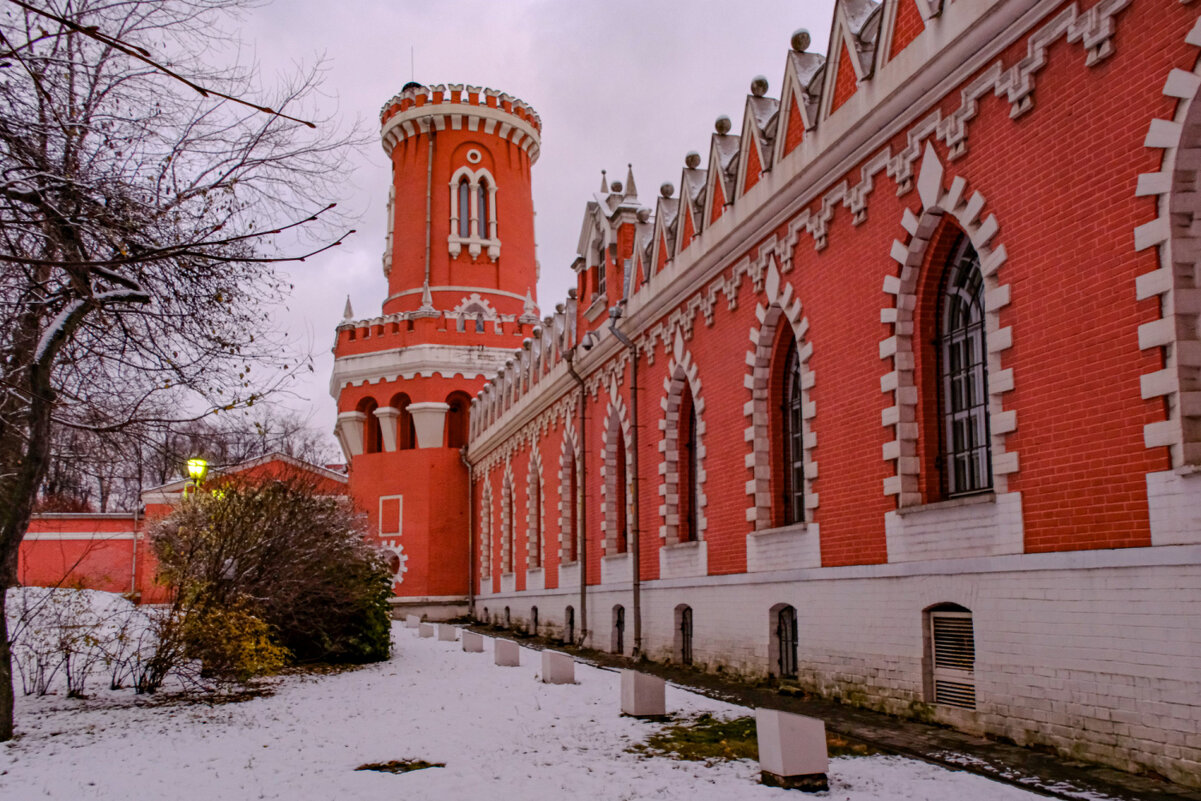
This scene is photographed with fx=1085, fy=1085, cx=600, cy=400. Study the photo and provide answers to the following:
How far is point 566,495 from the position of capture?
2738cm

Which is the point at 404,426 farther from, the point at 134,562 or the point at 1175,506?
the point at 1175,506

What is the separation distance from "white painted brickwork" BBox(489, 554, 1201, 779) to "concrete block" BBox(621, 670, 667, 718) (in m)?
2.50

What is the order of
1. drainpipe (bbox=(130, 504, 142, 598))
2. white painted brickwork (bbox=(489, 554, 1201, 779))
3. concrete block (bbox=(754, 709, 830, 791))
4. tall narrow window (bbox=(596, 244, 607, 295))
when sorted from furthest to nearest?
drainpipe (bbox=(130, 504, 142, 598)) → tall narrow window (bbox=(596, 244, 607, 295)) → white painted brickwork (bbox=(489, 554, 1201, 779)) → concrete block (bbox=(754, 709, 830, 791))

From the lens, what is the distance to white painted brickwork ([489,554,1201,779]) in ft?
25.9

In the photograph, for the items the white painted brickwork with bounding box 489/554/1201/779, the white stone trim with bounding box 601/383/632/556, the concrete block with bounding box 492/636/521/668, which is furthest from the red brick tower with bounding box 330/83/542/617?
the white painted brickwork with bounding box 489/554/1201/779

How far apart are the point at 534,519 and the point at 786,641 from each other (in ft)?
54.9

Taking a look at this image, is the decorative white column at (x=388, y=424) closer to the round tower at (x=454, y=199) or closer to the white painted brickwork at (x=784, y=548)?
the round tower at (x=454, y=199)

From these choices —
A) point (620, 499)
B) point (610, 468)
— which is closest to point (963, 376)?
point (620, 499)

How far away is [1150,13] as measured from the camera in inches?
336

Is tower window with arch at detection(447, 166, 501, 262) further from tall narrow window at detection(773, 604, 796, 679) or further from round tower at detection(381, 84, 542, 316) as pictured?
tall narrow window at detection(773, 604, 796, 679)

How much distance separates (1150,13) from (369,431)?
119ft

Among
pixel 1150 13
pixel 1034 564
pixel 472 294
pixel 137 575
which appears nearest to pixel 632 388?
pixel 1034 564

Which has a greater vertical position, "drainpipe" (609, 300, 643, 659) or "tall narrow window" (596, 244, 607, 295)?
"tall narrow window" (596, 244, 607, 295)

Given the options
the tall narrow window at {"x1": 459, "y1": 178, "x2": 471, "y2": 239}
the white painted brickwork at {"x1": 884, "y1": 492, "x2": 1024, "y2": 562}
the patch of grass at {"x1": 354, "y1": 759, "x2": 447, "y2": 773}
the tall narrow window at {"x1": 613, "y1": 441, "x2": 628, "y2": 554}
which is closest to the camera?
the patch of grass at {"x1": 354, "y1": 759, "x2": 447, "y2": 773}
